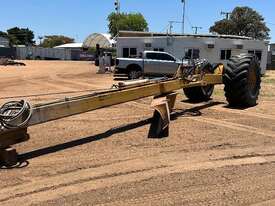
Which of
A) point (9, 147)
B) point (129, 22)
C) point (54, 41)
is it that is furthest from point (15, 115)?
point (54, 41)

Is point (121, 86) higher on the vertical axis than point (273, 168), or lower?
higher

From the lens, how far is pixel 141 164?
774 cm

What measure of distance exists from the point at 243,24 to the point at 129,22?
22605 millimetres

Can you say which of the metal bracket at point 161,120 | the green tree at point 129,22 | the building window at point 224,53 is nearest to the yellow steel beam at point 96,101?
the metal bracket at point 161,120

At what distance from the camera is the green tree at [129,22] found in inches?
4072

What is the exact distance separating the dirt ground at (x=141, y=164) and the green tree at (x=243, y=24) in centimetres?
8578

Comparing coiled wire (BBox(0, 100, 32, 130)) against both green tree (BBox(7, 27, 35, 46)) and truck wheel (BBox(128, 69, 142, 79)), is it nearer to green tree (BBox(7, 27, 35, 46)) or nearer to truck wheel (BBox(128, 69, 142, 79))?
truck wheel (BBox(128, 69, 142, 79))

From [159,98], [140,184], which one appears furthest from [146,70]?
[140,184]

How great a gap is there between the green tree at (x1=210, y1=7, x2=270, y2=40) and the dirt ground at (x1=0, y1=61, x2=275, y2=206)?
8578 centimetres

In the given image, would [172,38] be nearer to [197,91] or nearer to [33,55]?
[197,91]

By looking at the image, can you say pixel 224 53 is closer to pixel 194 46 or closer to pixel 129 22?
pixel 194 46

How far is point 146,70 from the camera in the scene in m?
31.4

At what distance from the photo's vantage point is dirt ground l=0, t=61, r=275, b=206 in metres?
6.30

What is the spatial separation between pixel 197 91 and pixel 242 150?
6.88 metres
